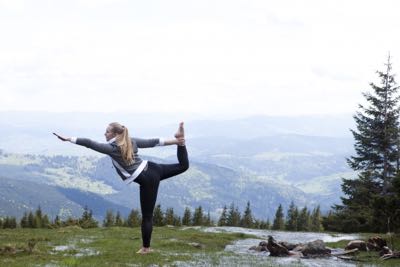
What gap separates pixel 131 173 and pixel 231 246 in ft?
37.2

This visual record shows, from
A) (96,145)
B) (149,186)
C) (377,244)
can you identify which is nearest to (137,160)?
(149,186)

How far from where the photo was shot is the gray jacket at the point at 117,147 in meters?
15.0

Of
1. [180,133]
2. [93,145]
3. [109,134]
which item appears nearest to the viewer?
[93,145]

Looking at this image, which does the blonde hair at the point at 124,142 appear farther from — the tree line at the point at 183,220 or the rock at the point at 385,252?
the tree line at the point at 183,220

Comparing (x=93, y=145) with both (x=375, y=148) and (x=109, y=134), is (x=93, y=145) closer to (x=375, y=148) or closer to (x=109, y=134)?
(x=109, y=134)

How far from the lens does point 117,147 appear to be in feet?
50.6

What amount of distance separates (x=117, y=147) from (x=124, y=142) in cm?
29

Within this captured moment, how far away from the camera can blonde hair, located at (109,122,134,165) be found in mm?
15273


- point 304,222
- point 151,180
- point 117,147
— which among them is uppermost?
point 117,147

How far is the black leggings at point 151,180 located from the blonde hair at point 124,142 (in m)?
0.74

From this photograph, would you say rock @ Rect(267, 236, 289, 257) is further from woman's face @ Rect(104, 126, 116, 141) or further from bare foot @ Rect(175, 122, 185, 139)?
woman's face @ Rect(104, 126, 116, 141)

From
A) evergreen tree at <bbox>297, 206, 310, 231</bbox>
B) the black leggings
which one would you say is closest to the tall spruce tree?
the black leggings

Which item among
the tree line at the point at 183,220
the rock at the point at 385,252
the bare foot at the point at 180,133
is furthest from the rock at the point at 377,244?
the tree line at the point at 183,220

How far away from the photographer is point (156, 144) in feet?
53.1
